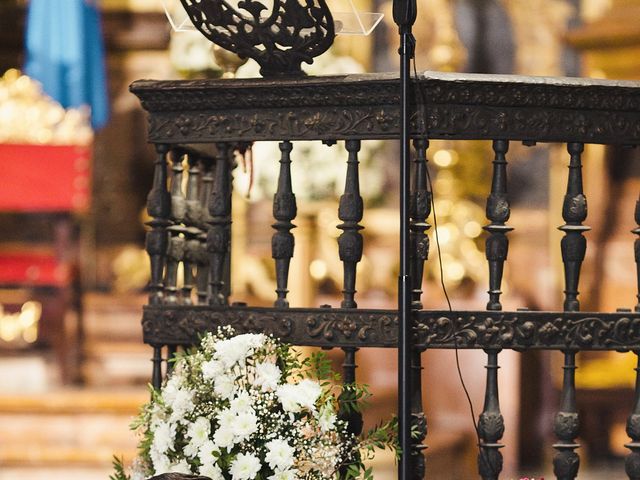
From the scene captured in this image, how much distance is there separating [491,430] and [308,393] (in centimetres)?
46

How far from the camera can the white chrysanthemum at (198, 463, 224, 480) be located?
261cm

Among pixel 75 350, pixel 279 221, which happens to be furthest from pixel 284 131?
pixel 75 350

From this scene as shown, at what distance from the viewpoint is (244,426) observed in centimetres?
259

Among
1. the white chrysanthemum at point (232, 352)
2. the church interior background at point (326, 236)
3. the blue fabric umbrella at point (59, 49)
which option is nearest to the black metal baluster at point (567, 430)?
the white chrysanthemum at point (232, 352)

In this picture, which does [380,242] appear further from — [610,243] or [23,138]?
[23,138]

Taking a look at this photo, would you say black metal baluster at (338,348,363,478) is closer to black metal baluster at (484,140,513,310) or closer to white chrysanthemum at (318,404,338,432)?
white chrysanthemum at (318,404,338,432)

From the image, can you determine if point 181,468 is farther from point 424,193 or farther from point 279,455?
point 424,193

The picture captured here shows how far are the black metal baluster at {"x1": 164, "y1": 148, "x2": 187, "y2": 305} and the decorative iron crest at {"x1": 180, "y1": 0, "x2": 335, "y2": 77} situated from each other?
346mm

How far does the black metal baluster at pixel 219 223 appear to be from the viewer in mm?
2943

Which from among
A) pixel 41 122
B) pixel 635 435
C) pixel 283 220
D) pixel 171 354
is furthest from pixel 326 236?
pixel 635 435

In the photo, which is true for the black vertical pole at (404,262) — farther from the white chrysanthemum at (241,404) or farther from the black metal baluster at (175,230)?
the black metal baluster at (175,230)

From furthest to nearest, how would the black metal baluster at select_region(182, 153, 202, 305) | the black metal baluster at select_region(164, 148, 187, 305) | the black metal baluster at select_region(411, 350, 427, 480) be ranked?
the black metal baluster at select_region(182, 153, 202, 305)
the black metal baluster at select_region(164, 148, 187, 305)
the black metal baluster at select_region(411, 350, 427, 480)

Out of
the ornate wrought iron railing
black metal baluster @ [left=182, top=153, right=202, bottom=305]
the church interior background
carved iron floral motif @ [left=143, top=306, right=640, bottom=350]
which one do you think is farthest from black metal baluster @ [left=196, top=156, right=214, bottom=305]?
the church interior background

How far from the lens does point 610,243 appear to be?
6.74 meters
